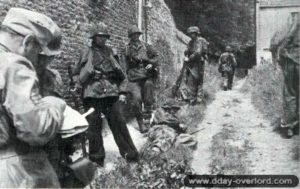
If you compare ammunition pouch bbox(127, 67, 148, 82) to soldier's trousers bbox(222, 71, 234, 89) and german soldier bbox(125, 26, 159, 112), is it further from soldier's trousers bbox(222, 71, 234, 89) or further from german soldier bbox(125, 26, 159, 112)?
soldier's trousers bbox(222, 71, 234, 89)

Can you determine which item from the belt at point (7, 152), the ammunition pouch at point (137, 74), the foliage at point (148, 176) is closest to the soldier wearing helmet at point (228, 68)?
the ammunition pouch at point (137, 74)

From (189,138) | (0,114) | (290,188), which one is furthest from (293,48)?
(0,114)

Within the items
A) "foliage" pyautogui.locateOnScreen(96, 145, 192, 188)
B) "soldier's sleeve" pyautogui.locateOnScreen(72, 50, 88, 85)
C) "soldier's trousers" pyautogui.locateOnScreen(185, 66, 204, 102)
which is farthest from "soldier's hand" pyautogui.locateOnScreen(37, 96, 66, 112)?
"soldier's trousers" pyautogui.locateOnScreen(185, 66, 204, 102)

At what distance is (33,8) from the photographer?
561cm

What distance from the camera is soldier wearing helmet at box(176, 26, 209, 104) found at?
29.9ft

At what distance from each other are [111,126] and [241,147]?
6.29ft

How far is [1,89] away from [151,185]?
2.45 meters

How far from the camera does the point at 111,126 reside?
5.20m

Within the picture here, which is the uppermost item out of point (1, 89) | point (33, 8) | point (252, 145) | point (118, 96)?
point (33, 8)

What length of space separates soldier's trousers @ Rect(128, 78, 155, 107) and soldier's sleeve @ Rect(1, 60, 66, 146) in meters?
5.28

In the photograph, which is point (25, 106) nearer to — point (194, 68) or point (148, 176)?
point (148, 176)

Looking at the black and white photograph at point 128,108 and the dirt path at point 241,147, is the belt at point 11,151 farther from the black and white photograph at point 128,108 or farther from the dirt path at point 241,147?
the dirt path at point 241,147

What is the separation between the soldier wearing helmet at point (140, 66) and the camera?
7.00m

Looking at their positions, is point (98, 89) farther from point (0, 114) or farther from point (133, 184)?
point (0, 114)
